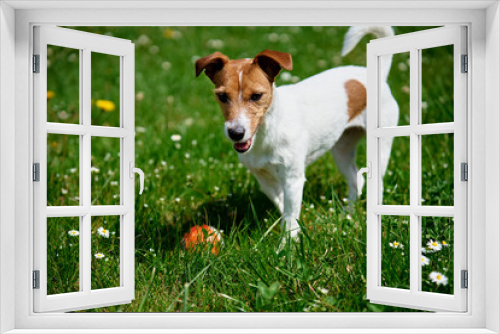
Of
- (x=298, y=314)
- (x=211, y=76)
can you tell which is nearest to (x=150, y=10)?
(x=211, y=76)

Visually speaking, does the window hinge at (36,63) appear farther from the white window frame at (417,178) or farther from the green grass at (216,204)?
the white window frame at (417,178)

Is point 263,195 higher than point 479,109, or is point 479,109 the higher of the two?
point 479,109

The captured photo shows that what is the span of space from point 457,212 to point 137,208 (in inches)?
80.5

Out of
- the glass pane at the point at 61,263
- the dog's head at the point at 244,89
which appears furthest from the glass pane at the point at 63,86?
the dog's head at the point at 244,89

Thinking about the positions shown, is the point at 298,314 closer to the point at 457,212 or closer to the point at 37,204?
the point at 457,212

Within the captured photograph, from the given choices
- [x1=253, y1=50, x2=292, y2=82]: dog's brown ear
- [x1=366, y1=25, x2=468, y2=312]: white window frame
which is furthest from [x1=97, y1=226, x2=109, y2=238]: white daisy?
[x1=366, y1=25, x2=468, y2=312]: white window frame

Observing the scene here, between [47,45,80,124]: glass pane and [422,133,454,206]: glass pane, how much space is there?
3.35m

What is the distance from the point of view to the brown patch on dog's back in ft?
13.3

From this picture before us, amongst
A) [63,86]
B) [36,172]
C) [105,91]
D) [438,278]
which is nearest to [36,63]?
[36,172]

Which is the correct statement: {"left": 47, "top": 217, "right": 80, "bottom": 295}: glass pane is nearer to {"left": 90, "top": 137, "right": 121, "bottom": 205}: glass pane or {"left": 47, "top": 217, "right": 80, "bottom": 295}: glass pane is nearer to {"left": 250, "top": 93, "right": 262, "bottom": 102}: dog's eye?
{"left": 90, "top": 137, "right": 121, "bottom": 205}: glass pane

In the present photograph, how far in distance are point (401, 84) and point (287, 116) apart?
3.03 m

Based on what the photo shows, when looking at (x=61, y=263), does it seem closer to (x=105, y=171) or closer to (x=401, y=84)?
(x=105, y=171)

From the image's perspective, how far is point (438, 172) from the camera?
4270 millimetres

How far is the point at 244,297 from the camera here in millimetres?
2809
